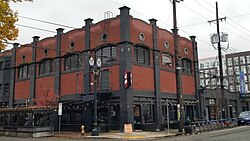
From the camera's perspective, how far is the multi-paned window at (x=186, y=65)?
41041 mm

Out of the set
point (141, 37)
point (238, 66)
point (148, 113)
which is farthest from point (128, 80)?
point (238, 66)

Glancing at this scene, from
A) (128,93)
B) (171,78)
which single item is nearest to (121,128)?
(128,93)

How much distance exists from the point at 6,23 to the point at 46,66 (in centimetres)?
2637

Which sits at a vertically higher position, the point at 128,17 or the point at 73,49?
the point at 128,17

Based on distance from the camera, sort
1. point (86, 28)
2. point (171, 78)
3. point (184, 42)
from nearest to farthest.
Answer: point (86, 28) < point (171, 78) < point (184, 42)

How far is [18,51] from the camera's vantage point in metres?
43.9

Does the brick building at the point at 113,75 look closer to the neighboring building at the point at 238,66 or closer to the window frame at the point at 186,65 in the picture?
the window frame at the point at 186,65

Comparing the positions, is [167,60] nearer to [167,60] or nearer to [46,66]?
[167,60]

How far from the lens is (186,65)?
41750 millimetres

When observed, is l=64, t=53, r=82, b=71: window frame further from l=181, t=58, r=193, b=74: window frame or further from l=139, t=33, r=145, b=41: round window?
l=181, t=58, r=193, b=74: window frame

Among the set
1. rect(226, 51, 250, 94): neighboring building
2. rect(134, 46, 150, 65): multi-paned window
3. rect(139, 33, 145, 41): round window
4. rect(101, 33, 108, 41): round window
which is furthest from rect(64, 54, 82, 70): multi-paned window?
rect(226, 51, 250, 94): neighboring building

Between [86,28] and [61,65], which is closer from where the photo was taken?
[86,28]

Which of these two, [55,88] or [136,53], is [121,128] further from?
[55,88]

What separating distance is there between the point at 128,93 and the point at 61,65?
11426mm
